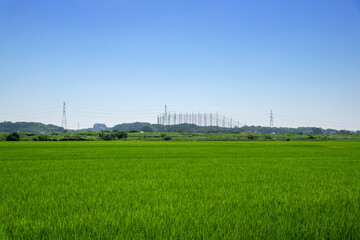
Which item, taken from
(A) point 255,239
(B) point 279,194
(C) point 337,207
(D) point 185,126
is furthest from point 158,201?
(D) point 185,126

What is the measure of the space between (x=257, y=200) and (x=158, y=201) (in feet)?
7.55

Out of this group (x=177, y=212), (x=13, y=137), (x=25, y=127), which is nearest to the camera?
(x=177, y=212)

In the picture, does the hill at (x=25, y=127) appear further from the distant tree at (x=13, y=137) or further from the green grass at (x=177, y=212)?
the green grass at (x=177, y=212)

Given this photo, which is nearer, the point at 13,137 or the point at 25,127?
the point at 13,137

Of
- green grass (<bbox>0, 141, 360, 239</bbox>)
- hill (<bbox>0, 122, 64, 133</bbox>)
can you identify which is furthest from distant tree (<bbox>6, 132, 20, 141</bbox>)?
hill (<bbox>0, 122, 64, 133</bbox>)

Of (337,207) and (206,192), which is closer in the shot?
(337,207)

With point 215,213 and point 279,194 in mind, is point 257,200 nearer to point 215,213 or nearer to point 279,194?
point 279,194

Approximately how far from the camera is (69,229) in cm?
410

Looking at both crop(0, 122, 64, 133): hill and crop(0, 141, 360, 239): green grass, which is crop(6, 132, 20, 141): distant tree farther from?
crop(0, 122, 64, 133): hill

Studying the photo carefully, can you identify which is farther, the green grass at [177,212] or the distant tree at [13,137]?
the distant tree at [13,137]

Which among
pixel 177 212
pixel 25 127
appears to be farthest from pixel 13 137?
pixel 25 127

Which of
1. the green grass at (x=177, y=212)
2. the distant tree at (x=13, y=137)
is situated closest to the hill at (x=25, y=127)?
the distant tree at (x=13, y=137)

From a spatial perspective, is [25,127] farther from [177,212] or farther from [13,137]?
[177,212]

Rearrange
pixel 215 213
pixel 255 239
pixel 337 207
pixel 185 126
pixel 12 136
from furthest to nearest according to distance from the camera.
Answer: pixel 185 126, pixel 12 136, pixel 337 207, pixel 215 213, pixel 255 239
